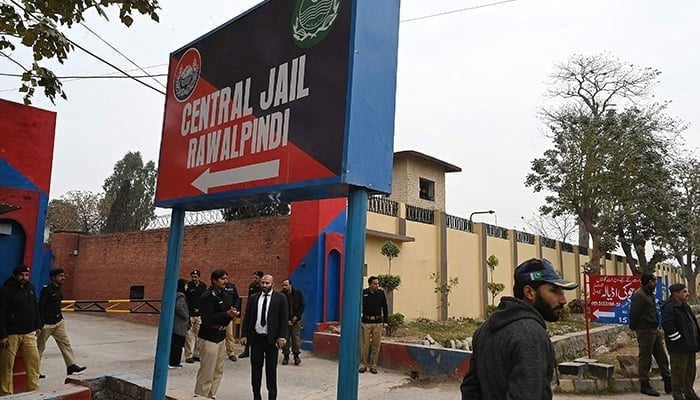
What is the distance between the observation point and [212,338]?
6230mm

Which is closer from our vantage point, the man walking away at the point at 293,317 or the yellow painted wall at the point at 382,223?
the man walking away at the point at 293,317

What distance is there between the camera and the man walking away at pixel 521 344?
91.9 inches

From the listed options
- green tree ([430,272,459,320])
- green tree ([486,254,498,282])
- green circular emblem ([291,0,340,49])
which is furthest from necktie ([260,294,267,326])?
green tree ([486,254,498,282])

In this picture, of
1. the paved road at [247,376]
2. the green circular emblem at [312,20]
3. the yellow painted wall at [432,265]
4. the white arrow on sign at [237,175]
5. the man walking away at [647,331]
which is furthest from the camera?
the yellow painted wall at [432,265]

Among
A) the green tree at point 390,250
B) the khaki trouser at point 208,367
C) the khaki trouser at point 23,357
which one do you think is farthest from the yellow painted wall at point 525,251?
the khaki trouser at point 23,357

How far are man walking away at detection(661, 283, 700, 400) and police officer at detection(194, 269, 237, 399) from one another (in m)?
5.51

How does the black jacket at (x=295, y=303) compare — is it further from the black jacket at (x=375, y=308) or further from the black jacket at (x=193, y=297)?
the black jacket at (x=193, y=297)

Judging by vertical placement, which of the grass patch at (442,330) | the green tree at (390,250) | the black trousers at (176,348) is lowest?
the black trousers at (176,348)

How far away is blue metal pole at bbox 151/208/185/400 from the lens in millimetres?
4469

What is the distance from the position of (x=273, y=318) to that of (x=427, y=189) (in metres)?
18.0

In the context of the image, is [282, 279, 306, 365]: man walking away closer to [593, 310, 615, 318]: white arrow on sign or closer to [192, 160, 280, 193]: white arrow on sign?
[593, 310, 615, 318]: white arrow on sign

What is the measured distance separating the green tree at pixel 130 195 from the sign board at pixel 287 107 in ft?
73.6

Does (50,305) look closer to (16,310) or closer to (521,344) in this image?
(16,310)

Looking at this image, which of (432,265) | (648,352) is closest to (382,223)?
(432,265)
